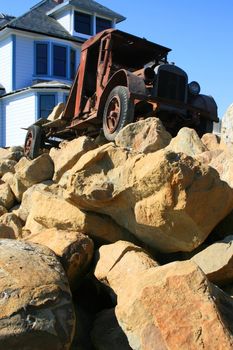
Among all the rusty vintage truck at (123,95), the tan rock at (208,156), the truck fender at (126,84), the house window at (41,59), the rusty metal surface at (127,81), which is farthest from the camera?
the house window at (41,59)

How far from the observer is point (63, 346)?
3068mm

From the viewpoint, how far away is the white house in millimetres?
22078

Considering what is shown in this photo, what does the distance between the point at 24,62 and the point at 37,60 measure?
0.69 m

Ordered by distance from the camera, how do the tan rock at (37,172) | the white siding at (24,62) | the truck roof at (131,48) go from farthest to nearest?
the white siding at (24,62) < the truck roof at (131,48) < the tan rock at (37,172)

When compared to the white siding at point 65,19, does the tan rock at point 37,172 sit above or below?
below

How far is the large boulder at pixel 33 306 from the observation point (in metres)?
2.95

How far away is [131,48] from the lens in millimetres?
10461

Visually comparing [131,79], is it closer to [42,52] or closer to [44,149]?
[44,149]

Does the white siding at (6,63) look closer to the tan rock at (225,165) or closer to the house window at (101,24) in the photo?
the house window at (101,24)

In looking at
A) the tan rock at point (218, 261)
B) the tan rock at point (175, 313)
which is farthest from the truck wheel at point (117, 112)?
the tan rock at point (175, 313)

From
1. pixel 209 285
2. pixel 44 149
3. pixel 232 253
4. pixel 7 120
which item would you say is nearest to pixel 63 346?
pixel 209 285

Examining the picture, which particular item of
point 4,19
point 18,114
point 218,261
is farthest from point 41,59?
point 218,261

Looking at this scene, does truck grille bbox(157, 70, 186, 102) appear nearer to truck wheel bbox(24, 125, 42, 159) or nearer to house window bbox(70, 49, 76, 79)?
truck wheel bbox(24, 125, 42, 159)

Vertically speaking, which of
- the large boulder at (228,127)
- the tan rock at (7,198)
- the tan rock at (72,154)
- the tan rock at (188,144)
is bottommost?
the tan rock at (7,198)
